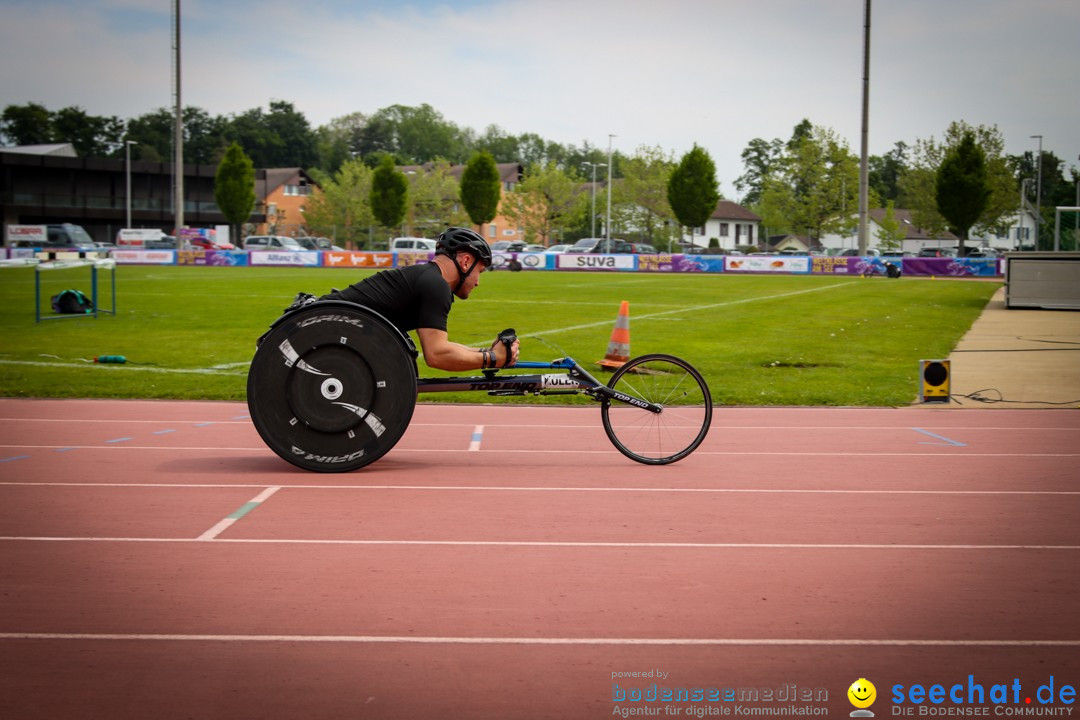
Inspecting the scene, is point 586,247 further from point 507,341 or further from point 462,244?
point 507,341

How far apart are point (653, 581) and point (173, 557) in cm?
269

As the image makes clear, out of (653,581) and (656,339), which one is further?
(656,339)

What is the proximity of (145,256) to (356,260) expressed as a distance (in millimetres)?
13199

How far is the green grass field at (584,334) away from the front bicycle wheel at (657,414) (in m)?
4.61

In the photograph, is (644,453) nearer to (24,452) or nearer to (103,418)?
(24,452)

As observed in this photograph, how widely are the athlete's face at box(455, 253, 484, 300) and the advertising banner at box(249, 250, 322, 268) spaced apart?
57409mm

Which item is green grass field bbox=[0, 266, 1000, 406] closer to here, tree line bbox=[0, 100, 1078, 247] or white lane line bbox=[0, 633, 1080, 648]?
white lane line bbox=[0, 633, 1080, 648]

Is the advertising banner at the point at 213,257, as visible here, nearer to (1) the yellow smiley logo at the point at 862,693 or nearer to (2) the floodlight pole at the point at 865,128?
(2) the floodlight pole at the point at 865,128

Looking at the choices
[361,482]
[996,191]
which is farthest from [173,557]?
[996,191]

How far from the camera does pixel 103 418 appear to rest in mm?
11875

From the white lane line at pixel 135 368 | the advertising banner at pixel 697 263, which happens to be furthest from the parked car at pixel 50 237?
the white lane line at pixel 135 368

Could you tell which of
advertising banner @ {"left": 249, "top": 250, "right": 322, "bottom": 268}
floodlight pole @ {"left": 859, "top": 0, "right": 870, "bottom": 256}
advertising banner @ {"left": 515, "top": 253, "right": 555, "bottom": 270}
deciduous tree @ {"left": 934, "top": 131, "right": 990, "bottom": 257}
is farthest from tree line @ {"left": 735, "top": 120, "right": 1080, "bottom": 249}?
advertising banner @ {"left": 249, "top": 250, "right": 322, "bottom": 268}

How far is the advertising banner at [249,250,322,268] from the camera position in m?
64.9

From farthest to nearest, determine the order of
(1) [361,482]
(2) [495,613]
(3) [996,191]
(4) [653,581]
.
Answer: (3) [996,191]
(1) [361,482]
(4) [653,581]
(2) [495,613]
